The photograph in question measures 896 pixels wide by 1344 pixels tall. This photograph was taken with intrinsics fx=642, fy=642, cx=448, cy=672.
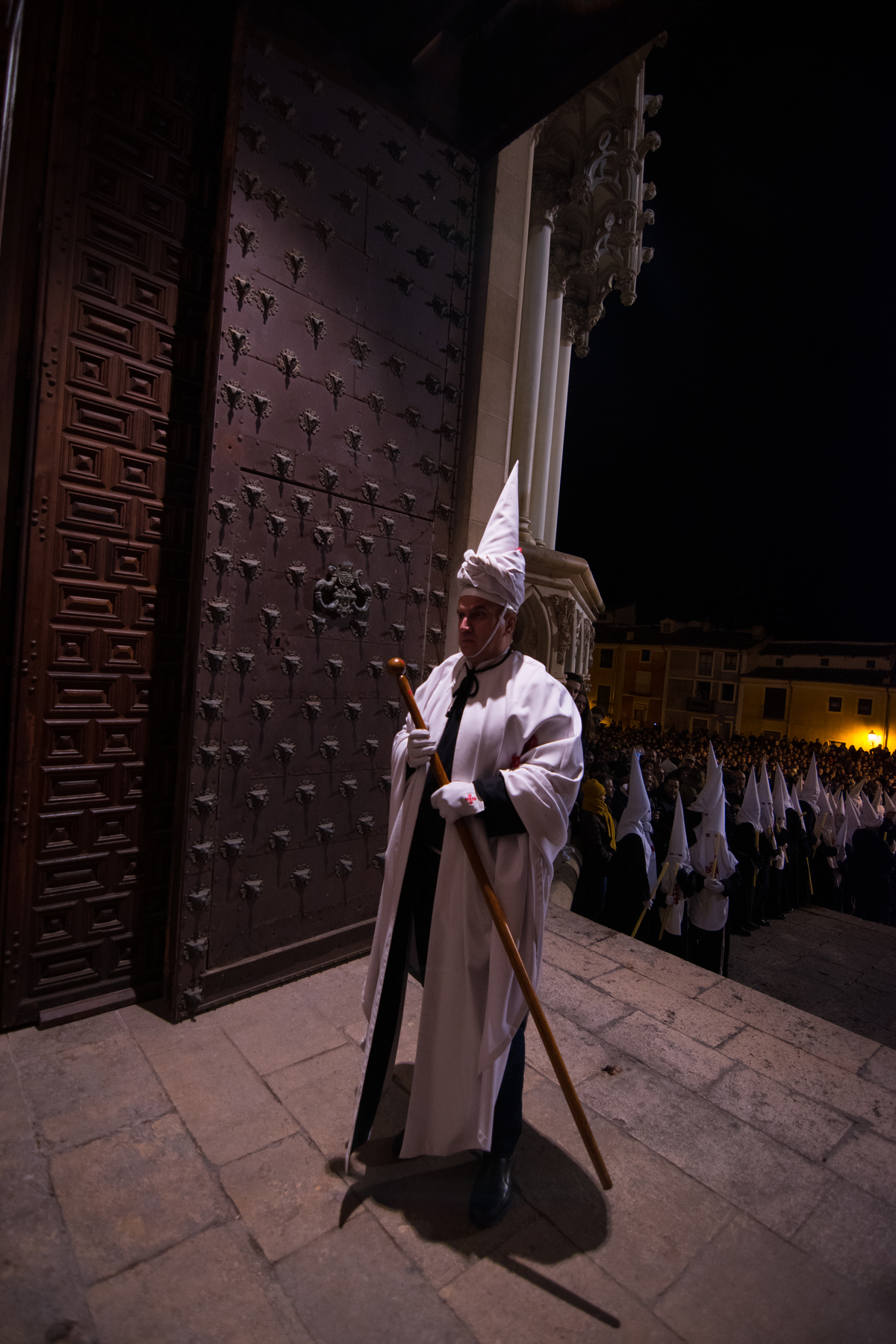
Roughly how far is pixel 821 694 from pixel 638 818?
35783mm

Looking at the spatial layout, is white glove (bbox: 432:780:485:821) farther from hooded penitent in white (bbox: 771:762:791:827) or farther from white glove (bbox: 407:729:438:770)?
hooded penitent in white (bbox: 771:762:791:827)

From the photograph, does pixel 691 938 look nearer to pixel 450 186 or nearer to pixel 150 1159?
pixel 150 1159

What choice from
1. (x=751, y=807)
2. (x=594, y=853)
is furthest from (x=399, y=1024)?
(x=751, y=807)

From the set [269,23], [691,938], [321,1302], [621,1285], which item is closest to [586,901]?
[691,938]

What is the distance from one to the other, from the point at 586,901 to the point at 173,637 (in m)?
4.76

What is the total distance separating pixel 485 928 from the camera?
2.28 metres

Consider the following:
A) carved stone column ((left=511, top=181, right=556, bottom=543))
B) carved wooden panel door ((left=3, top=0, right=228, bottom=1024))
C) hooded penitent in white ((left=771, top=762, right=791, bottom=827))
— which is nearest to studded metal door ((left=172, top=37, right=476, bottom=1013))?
carved wooden panel door ((left=3, top=0, right=228, bottom=1024))

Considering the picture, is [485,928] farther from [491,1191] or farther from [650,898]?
[650,898]

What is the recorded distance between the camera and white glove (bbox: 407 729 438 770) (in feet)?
7.88

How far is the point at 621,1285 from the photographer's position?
6.62ft

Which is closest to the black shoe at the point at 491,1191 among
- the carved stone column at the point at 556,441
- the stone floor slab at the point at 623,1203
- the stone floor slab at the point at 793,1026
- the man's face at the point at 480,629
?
the stone floor slab at the point at 623,1203

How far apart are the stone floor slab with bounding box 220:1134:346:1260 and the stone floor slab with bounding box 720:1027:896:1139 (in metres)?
2.19

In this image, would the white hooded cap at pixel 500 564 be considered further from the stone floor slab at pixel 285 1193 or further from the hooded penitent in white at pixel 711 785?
the hooded penitent in white at pixel 711 785

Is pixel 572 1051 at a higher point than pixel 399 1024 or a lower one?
lower
